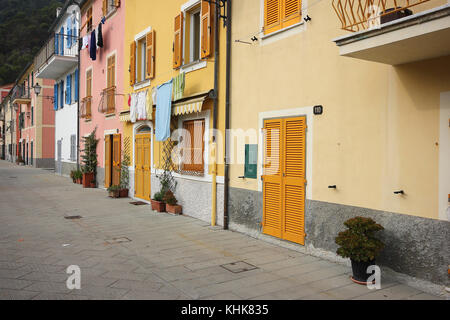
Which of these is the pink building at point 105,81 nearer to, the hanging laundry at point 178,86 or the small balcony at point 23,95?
the hanging laundry at point 178,86

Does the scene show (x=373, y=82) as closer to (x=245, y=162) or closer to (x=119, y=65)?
(x=245, y=162)

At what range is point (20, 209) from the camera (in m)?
11.0

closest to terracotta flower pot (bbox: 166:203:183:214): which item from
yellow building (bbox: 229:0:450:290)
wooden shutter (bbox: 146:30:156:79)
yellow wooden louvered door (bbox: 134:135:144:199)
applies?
yellow building (bbox: 229:0:450:290)

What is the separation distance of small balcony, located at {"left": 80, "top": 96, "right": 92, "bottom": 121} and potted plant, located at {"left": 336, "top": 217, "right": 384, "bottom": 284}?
15169 mm

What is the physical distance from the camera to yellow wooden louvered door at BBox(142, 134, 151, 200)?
39.9ft

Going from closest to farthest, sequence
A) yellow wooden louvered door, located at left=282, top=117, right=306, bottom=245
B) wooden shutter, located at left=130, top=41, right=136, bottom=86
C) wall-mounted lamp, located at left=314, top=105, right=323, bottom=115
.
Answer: wall-mounted lamp, located at left=314, top=105, right=323, bottom=115, yellow wooden louvered door, located at left=282, top=117, right=306, bottom=245, wooden shutter, located at left=130, top=41, right=136, bottom=86

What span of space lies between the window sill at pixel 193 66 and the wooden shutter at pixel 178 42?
0.72 ft

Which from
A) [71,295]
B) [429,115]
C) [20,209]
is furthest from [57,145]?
[429,115]

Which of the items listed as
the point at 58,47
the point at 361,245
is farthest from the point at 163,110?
the point at 58,47

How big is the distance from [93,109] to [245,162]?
1165 centimetres

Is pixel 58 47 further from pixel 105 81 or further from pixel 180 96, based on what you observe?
pixel 180 96

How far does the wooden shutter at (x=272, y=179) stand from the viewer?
6.98 meters

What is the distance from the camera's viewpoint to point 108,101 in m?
15.3

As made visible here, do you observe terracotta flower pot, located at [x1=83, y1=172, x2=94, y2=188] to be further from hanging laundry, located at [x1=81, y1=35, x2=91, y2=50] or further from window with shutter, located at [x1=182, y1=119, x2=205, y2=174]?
window with shutter, located at [x1=182, y1=119, x2=205, y2=174]
